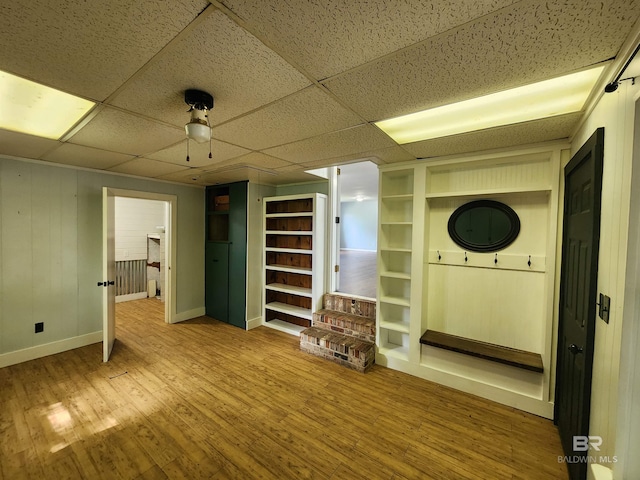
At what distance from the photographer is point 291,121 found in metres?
1.85

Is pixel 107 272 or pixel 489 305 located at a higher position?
pixel 107 272

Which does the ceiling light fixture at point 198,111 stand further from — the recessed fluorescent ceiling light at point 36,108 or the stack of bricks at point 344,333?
the stack of bricks at point 344,333

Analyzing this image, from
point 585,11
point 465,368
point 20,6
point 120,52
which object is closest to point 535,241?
point 465,368

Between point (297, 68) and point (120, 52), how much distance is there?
31.1 inches

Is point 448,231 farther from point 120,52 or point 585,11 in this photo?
point 120,52

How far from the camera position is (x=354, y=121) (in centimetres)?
185

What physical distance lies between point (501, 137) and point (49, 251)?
16.6 ft

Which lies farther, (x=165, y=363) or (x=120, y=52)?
(x=165, y=363)

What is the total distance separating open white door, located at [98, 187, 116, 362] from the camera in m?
2.98

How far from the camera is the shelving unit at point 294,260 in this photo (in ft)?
12.4

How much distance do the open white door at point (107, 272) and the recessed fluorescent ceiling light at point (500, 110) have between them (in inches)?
130

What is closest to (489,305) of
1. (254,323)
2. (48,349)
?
(254,323)

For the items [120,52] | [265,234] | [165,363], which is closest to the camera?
[120,52]

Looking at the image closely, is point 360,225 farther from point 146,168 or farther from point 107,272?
point 107,272
